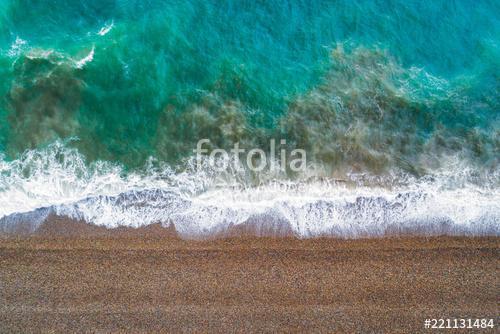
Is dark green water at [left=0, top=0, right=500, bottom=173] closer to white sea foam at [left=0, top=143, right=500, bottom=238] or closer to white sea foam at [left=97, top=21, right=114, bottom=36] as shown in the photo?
white sea foam at [left=97, top=21, right=114, bottom=36]

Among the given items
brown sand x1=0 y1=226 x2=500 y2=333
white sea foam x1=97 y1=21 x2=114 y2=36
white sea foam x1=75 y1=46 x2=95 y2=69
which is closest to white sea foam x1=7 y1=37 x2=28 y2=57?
white sea foam x1=75 y1=46 x2=95 y2=69

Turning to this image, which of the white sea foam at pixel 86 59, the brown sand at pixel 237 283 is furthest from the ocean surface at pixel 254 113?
the brown sand at pixel 237 283

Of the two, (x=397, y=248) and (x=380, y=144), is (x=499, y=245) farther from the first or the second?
(x=380, y=144)

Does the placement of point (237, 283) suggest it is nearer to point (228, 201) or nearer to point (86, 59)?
point (228, 201)

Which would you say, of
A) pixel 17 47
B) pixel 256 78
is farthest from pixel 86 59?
pixel 256 78

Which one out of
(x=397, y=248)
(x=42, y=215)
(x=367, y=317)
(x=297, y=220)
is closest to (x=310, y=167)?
(x=297, y=220)

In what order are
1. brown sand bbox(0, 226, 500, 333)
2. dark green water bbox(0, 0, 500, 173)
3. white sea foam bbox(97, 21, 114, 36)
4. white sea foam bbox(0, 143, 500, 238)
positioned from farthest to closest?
white sea foam bbox(97, 21, 114, 36), dark green water bbox(0, 0, 500, 173), white sea foam bbox(0, 143, 500, 238), brown sand bbox(0, 226, 500, 333)

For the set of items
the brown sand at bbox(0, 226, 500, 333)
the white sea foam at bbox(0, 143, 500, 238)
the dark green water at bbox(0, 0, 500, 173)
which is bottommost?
the brown sand at bbox(0, 226, 500, 333)
